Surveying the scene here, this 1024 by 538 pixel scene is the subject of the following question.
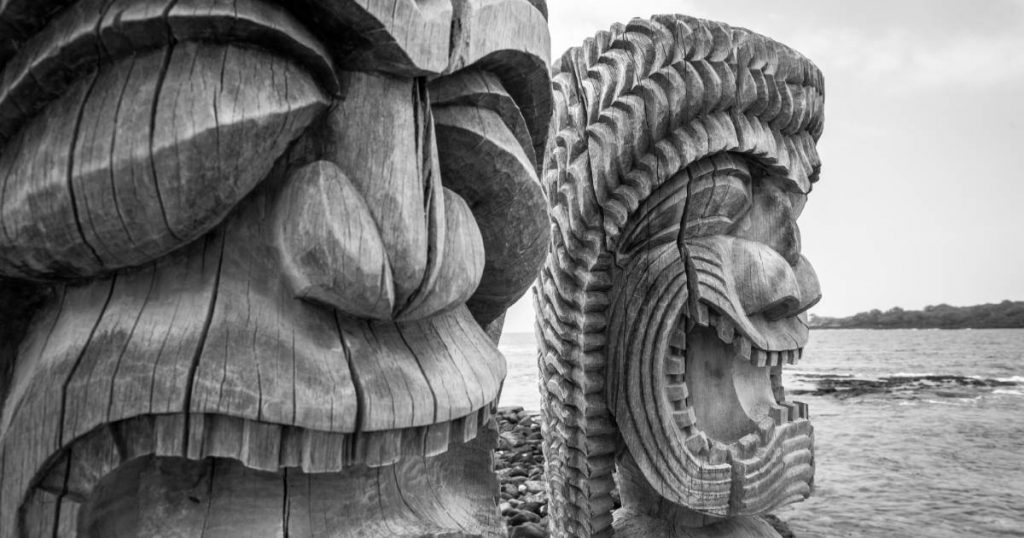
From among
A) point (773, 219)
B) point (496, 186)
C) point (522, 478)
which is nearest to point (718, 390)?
point (773, 219)

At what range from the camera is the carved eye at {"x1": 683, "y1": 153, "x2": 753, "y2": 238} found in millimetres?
1922

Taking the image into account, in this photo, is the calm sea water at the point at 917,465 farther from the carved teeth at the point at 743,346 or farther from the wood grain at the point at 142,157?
the wood grain at the point at 142,157

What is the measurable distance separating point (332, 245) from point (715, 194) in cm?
138

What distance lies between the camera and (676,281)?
1864 mm

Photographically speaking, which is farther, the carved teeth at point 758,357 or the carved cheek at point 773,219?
the carved cheek at point 773,219

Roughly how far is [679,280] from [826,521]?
2.20 meters

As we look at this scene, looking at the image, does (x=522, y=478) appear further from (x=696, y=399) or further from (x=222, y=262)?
(x=222, y=262)

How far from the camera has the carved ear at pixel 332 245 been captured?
81 cm

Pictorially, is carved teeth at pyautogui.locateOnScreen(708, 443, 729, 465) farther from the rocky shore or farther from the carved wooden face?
the rocky shore

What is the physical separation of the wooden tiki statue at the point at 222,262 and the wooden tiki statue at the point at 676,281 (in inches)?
39.7

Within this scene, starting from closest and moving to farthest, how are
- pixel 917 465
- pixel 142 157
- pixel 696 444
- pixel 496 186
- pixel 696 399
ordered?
pixel 142 157 < pixel 496 186 < pixel 696 444 < pixel 696 399 < pixel 917 465

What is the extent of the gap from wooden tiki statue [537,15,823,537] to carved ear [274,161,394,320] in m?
1.16

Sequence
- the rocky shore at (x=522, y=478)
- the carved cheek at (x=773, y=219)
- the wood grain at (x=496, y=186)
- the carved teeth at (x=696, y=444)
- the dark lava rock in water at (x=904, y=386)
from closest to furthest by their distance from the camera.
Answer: the wood grain at (x=496, y=186) < the carved teeth at (x=696, y=444) < the carved cheek at (x=773, y=219) < the rocky shore at (x=522, y=478) < the dark lava rock in water at (x=904, y=386)

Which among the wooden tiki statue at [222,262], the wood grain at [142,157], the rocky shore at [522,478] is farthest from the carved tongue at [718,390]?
the wood grain at [142,157]
